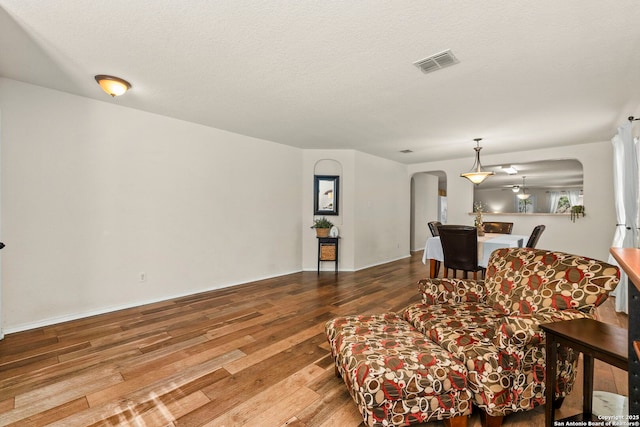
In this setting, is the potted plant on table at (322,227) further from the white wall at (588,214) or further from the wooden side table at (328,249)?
the white wall at (588,214)

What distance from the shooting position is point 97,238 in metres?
3.21

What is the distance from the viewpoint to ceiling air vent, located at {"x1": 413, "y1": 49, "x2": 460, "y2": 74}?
2180mm

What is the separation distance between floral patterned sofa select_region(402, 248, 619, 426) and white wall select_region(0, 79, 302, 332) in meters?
3.16

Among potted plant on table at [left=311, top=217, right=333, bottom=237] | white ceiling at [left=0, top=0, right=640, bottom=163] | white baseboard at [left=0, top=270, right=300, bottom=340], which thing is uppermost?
white ceiling at [left=0, top=0, right=640, bottom=163]

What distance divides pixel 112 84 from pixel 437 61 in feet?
9.47

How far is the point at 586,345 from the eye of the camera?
122 cm

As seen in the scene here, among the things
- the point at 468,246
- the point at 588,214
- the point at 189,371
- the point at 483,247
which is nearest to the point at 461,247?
the point at 468,246

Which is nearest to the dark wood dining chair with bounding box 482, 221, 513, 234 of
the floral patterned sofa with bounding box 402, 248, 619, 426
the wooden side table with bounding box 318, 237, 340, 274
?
the wooden side table with bounding box 318, 237, 340, 274

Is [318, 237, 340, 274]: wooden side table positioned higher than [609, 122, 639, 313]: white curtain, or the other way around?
[609, 122, 639, 313]: white curtain

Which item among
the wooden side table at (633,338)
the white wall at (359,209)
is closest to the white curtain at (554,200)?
the white wall at (359,209)

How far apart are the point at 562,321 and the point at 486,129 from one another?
11.1 feet

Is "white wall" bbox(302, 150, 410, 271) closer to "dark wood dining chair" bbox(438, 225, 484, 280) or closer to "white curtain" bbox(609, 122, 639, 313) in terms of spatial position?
"dark wood dining chair" bbox(438, 225, 484, 280)

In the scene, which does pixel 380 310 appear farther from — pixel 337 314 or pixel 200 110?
pixel 200 110

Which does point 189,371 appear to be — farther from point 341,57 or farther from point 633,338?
point 341,57
